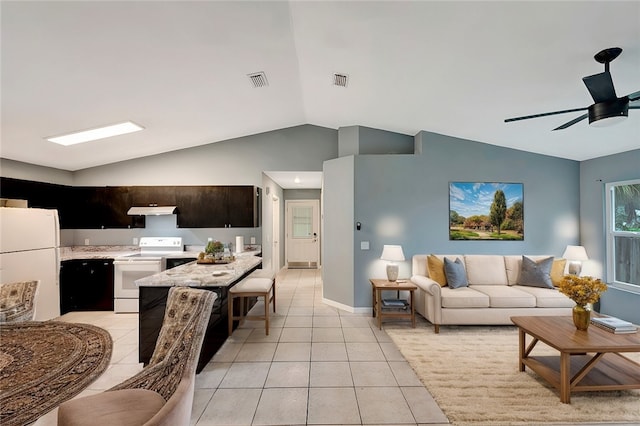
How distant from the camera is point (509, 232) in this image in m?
4.62

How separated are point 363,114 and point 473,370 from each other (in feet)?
11.4

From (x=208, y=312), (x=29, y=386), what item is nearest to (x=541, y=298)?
(x=208, y=312)

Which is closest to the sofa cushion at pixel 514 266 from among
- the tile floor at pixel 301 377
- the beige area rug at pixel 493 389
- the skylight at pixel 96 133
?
the beige area rug at pixel 493 389

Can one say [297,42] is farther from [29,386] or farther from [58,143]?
[58,143]

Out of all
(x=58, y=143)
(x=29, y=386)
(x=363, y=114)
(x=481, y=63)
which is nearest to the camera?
(x=29, y=386)

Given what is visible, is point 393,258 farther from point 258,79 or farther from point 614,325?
point 258,79

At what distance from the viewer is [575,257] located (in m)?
4.18

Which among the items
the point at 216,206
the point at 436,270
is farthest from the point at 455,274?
the point at 216,206

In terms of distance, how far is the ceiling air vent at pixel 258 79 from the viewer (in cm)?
333

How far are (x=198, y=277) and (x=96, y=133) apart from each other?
268 cm

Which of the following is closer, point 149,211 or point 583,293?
point 583,293

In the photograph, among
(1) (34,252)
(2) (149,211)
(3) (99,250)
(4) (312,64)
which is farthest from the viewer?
(3) (99,250)

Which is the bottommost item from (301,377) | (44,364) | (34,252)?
(301,377)

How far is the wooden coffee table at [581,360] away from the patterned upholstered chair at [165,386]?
2.58 meters
